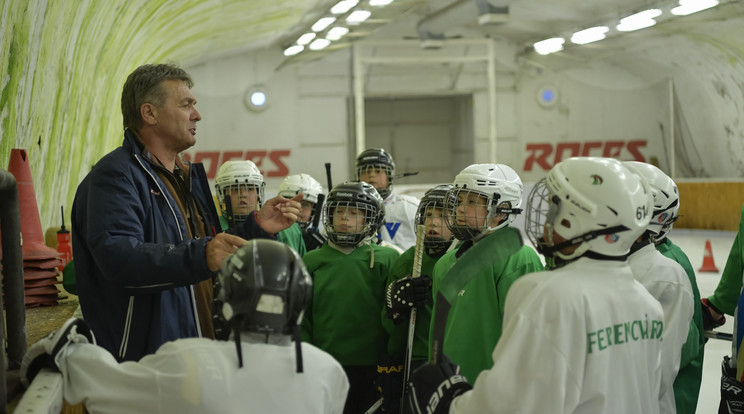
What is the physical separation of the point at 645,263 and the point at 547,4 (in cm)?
1208

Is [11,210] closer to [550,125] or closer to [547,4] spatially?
[547,4]

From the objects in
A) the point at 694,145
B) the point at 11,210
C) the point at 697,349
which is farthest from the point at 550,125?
the point at 11,210

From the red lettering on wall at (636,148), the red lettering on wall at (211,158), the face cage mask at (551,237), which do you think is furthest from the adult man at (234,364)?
the red lettering on wall at (636,148)

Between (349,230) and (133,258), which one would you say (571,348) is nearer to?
(133,258)

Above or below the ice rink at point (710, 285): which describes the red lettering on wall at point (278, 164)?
above

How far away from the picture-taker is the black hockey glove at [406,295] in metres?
3.82

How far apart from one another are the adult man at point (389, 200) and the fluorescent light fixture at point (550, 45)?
9.67 m

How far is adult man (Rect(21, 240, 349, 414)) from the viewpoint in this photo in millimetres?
2057

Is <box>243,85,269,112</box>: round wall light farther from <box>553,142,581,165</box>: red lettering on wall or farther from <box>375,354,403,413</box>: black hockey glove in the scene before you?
<box>375,354,403,413</box>: black hockey glove

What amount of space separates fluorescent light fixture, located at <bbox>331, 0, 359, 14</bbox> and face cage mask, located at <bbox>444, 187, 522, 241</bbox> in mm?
8472

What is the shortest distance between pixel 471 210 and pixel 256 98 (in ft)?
48.3

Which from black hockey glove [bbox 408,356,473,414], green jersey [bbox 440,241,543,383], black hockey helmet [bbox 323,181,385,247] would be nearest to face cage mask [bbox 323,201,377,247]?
black hockey helmet [bbox 323,181,385,247]

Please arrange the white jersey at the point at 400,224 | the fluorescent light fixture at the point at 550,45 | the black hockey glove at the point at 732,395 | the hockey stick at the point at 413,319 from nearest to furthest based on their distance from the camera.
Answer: the black hockey glove at the point at 732,395
the hockey stick at the point at 413,319
the white jersey at the point at 400,224
the fluorescent light fixture at the point at 550,45

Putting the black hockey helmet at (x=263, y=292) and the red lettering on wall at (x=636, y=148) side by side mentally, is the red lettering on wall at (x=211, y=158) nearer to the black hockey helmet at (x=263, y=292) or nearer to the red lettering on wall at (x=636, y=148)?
the red lettering on wall at (x=636, y=148)
